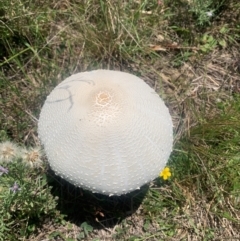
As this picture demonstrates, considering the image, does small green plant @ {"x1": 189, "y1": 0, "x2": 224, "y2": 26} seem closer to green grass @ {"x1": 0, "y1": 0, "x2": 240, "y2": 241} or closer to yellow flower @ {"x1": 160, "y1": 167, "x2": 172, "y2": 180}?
green grass @ {"x1": 0, "y1": 0, "x2": 240, "y2": 241}

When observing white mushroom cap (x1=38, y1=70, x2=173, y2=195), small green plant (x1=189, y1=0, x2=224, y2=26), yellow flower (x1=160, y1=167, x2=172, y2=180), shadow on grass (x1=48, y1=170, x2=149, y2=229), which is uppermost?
white mushroom cap (x1=38, y1=70, x2=173, y2=195)

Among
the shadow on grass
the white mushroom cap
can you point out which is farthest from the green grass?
the white mushroom cap

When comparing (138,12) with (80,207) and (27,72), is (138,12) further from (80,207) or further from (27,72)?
(80,207)

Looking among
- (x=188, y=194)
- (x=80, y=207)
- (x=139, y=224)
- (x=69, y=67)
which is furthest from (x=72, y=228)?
(x=69, y=67)

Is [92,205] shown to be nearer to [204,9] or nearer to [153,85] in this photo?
[153,85]

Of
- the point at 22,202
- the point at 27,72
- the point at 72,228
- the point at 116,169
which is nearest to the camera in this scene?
the point at 116,169

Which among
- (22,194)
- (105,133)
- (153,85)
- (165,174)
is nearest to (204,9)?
(153,85)

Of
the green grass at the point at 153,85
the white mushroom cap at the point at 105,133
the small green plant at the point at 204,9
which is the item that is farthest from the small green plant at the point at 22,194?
the small green plant at the point at 204,9
